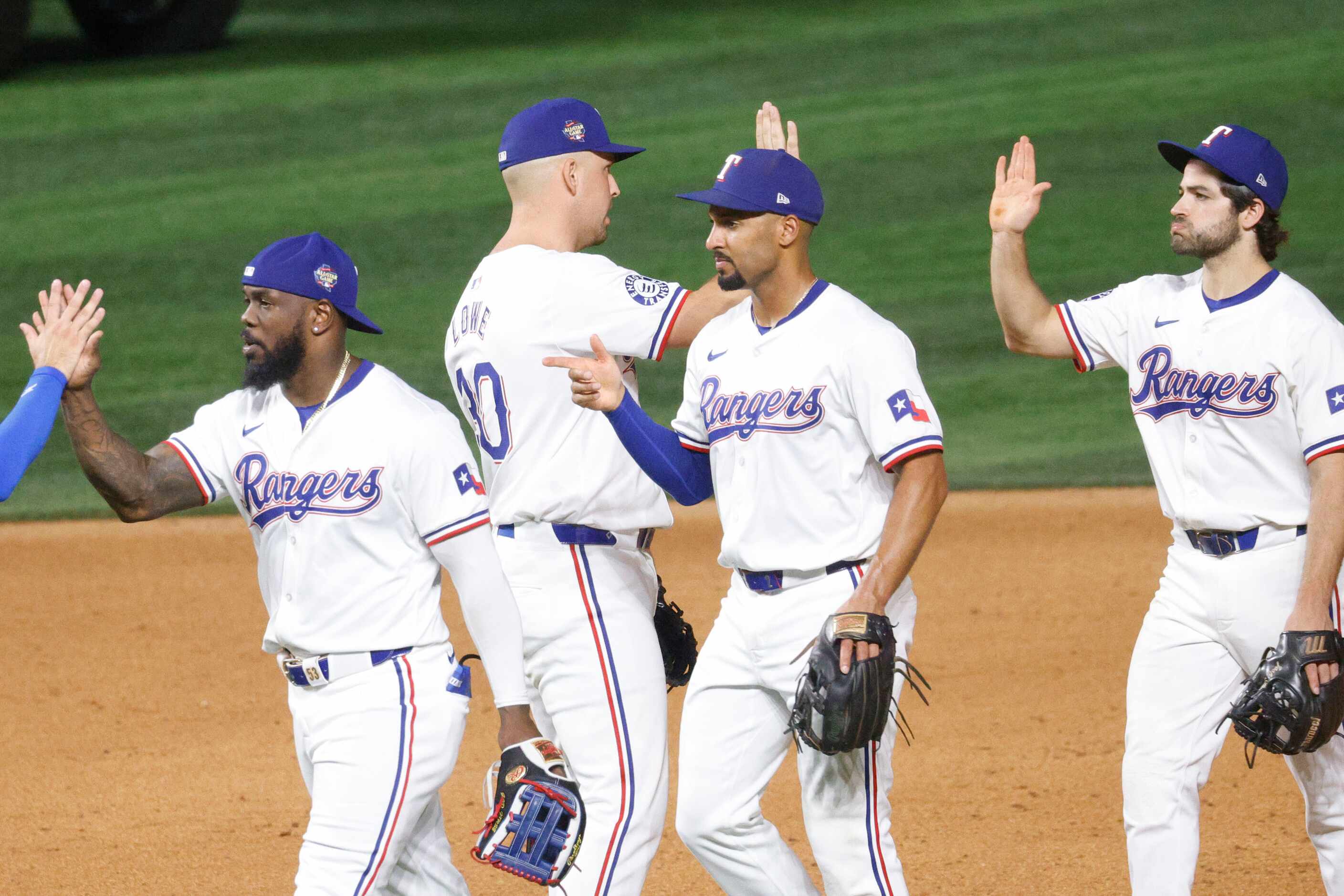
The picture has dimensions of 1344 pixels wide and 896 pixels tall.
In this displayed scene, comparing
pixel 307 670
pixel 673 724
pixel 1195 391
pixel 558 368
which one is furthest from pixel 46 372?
pixel 673 724

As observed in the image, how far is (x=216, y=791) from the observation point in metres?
5.81

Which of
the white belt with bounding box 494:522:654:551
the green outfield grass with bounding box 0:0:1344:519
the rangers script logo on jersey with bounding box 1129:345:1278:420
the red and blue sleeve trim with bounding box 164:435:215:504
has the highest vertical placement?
the rangers script logo on jersey with bounding box 1129:345:1278:420

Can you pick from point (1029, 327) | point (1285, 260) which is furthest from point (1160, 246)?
point (1029, 327)

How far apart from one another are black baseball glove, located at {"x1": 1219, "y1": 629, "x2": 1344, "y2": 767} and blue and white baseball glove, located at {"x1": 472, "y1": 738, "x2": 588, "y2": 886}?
1547 mm

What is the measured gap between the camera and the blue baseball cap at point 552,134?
14.1 feet

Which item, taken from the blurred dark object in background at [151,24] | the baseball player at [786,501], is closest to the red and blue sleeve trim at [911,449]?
the baseball player at [786,501]

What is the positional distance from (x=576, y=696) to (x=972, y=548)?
5.02m

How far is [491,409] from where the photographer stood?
4.18 meters

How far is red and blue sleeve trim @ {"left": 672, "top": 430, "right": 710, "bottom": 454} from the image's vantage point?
407 centimetres

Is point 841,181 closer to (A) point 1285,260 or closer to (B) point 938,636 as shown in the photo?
(A) point 1285,260

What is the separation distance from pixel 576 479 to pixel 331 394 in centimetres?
66

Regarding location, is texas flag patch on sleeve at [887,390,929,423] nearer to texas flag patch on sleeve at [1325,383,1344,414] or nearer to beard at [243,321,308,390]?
texas flag patch on sleeve at [1325,383,1344,414]

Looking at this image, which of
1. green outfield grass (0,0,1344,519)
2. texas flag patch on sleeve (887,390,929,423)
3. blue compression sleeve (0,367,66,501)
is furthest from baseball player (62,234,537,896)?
green outfield grass (0,0,1344,519)

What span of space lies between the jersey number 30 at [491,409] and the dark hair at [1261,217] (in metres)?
1.88
